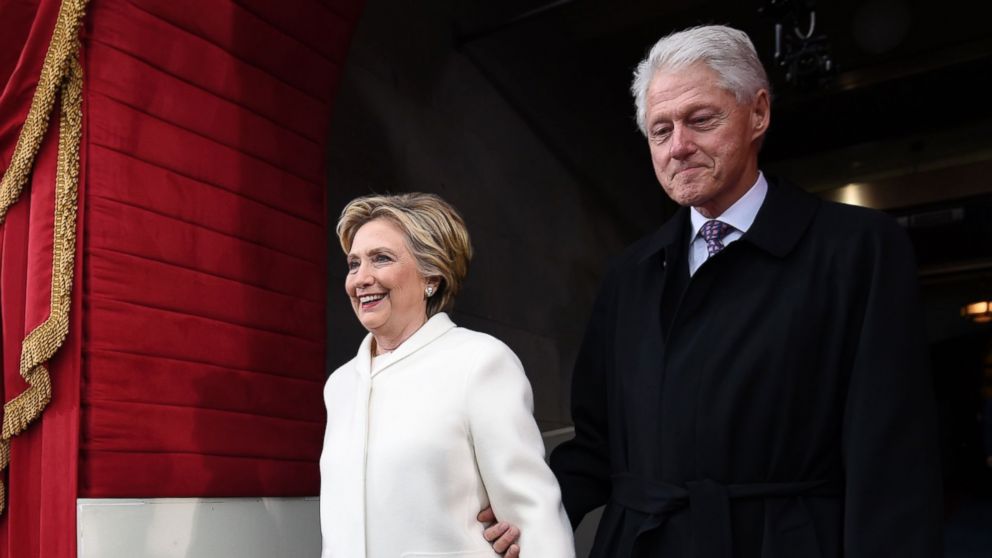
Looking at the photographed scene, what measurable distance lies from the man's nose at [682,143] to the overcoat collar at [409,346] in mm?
591

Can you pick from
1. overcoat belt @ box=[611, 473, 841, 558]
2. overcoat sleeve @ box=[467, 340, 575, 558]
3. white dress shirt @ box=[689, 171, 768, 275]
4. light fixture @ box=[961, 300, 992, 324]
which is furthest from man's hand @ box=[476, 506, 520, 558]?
light fixture @ box=[961, 300, 992, 324]

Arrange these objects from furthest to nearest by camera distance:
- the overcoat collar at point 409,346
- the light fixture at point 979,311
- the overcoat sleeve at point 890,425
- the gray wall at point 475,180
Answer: the light fixture at point 979,311 < the gray wall at point 475,180 < the overcoat collar at point 409,346 < the overcoat sleeve at point 890,425

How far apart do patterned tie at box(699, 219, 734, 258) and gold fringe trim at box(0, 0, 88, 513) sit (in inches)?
50.3

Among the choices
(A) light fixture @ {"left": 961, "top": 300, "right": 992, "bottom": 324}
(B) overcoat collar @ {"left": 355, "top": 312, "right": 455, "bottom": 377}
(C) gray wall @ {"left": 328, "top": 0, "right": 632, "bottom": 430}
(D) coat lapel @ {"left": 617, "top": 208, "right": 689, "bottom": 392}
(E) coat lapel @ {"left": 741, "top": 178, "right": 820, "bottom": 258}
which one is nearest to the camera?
(E) coat lapel @ {"left": 741, "top": 178, "right": 820, "bottom": 258}

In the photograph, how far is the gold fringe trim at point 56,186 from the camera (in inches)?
76.6

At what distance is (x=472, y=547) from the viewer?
1690 mm

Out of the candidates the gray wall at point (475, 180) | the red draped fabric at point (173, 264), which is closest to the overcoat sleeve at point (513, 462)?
the red draped fabric at point (173, 264)

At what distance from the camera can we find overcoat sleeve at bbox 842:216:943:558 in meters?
1.26

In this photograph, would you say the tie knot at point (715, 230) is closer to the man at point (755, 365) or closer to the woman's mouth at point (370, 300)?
the man at point (755, 365)

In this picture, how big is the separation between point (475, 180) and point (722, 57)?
3052 mm

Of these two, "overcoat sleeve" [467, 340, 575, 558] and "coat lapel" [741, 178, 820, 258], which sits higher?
"coat lapel" [741, 178, 820, 258]

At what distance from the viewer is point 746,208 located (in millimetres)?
1500

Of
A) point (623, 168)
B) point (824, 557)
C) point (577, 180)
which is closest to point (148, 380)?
point (824, 557)

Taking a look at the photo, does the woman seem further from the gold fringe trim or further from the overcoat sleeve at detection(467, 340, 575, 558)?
the gold fringe trim
